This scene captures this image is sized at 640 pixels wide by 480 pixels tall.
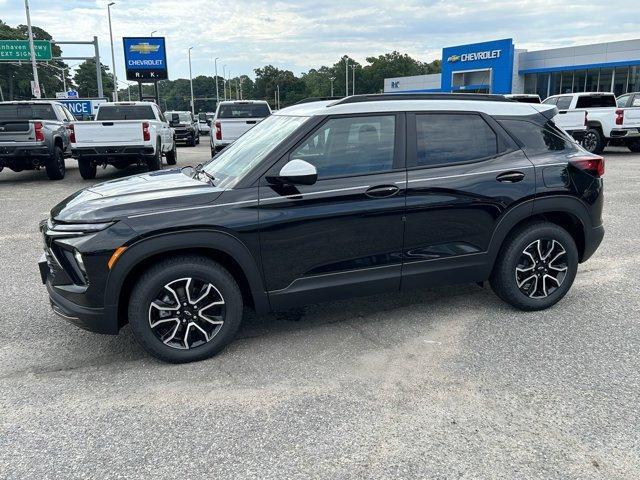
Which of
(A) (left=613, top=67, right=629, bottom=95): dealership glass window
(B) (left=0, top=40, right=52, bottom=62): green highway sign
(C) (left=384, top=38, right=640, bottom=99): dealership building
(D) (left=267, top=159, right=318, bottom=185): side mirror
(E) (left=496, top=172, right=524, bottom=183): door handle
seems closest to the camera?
(D) (left=267, top=159, right=318, bottom=185): side mirror

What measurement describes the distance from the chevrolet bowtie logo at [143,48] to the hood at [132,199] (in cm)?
3631

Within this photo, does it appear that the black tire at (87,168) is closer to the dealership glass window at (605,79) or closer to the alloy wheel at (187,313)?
the alloy wheel at (187,313)

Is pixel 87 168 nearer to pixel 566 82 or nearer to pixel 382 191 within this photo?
pixel 382 191

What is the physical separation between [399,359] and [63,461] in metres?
2.16

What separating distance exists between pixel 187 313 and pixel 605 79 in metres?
41.8

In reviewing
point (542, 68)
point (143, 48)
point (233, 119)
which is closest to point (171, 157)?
point (233, 119)

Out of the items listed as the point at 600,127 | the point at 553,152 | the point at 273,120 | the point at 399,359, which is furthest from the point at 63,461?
the point at 600,127

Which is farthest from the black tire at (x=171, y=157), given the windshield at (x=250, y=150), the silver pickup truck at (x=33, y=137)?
the windshield at (x=250, y=150)

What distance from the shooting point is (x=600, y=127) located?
17078mm

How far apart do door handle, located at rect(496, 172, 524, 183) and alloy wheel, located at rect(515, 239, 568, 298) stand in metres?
0.56

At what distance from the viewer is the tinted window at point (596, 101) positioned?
17.2 metres

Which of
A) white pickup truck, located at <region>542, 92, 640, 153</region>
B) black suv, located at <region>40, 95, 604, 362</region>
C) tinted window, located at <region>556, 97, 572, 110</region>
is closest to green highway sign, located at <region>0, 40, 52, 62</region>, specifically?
tinted window, located at <region>556, 97, 572, 110</region>

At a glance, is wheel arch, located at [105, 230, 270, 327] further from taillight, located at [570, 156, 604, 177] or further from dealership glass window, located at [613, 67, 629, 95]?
dealership glass window, located at [613, 67, 629, 95]

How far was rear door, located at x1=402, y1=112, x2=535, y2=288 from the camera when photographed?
405 cm
